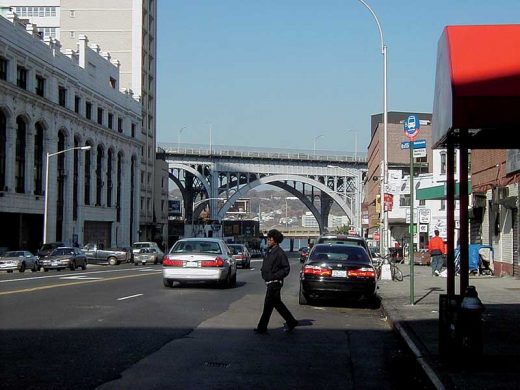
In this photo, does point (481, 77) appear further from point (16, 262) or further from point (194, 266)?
point (16, 262)

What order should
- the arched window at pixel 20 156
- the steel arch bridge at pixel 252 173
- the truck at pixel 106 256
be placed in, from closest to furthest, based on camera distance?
the truck at pixel 106 256, the arched window at pixel 20 156, the steel arch bridge at pixel 252 173

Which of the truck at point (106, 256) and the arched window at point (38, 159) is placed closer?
the truck at point (106, 256)

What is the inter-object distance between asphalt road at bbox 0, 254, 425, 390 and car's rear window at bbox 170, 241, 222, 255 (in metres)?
4.03

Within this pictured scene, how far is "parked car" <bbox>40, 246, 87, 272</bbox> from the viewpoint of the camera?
40906 millimetres

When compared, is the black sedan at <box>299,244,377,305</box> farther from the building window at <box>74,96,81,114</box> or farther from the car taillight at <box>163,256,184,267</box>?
the building window at <box>74,96,81,114</box>

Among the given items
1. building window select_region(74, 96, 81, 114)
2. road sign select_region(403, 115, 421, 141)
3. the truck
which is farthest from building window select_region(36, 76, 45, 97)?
road sign select_region(403, 115, 421, 141)

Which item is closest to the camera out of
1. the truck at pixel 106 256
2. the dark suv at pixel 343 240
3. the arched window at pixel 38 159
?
the dark suv at pixel 343 240

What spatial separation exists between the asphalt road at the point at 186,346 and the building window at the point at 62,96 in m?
48.1

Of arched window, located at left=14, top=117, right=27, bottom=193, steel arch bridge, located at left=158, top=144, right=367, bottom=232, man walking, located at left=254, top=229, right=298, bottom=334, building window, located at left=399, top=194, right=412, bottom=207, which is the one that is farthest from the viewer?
steel arch bridge, located at left=158, top=144, right=367, bottom=232

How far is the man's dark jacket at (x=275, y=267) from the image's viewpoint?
12367 millimetres

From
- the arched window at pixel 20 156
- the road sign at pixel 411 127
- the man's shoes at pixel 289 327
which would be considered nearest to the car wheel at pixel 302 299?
the man's shoes at pixel 289 327

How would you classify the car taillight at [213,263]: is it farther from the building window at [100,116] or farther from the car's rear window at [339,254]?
the building window at [100,116]

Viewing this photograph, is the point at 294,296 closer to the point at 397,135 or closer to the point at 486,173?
the point at 486,173

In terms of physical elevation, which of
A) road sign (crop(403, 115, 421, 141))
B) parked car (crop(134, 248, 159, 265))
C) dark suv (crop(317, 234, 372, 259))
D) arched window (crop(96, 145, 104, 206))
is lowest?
parked car (crop(134, 248, 159, 265))
